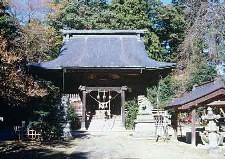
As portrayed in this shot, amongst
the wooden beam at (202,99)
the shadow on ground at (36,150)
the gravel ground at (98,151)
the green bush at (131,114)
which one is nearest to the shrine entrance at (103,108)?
the green bush at (131,114)

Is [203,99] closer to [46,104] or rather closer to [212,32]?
[46,104]

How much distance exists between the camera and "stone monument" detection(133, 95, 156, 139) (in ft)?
69.2

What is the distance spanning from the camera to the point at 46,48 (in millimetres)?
37875

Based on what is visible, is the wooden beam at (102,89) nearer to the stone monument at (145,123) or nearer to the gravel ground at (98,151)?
the stone monument at (145,123)

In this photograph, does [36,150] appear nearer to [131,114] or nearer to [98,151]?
[98,151]

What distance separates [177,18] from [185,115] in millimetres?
14234

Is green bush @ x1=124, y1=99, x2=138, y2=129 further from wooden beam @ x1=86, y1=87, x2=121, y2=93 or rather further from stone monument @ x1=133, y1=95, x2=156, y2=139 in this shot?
stone monument @ x1=133, y1=95, x2=156, y2=139

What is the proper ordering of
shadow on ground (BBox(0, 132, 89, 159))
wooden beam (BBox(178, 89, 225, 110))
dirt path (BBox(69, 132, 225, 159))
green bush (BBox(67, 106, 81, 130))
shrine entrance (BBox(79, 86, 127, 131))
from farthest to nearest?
shrine entrance (BBox(79, 86, 127, 131)) → green bush (BBox(67, 106, 81, 130)) → wooden beam (BBox(178, 89, 225, 110)) → dirt path (BBox(69, 132, 225, 159)) → shadow on ground (BBox(0, 132, 89, 159))

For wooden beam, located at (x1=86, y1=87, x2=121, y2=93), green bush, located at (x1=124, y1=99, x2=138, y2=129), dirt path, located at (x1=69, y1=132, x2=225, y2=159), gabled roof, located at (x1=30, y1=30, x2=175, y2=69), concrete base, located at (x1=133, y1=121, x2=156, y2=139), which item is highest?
gabled roof, located at (x1=30, y1=30, x2=175, y2=69)

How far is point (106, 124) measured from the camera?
83.5 feet

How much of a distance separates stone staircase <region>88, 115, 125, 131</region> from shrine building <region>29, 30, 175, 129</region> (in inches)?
6.5

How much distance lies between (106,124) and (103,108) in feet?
4.77

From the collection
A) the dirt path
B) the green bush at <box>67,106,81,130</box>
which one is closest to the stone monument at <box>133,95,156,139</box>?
the dirt path

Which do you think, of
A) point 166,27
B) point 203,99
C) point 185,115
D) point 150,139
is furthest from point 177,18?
point 203,99
